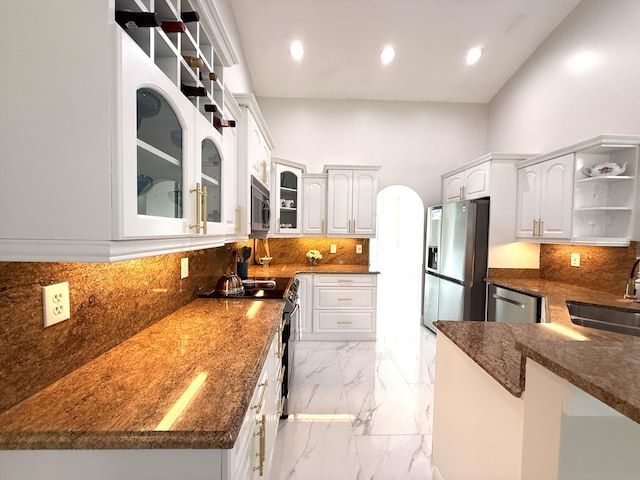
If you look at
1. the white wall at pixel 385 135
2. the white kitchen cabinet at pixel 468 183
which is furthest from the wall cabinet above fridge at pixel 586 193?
the white wall at pixel 385 135

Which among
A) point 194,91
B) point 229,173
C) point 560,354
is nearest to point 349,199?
point 229,173

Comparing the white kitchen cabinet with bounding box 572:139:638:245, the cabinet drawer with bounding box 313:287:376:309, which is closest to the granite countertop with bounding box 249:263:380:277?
the cabinet drawer with bounding box 313:287:376:309

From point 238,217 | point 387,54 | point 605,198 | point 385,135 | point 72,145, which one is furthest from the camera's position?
point 385,135

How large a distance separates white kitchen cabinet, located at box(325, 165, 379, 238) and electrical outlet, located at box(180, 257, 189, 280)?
7.58ft

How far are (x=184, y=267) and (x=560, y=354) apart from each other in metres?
1.80

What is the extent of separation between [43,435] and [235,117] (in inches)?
74.2

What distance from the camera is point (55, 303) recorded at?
3.02 ft

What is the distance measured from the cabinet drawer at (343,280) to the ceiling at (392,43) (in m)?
2.48

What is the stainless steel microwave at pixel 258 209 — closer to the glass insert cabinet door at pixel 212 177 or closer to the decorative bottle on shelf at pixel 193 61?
the glass insert cabinet door at pixel 212 177

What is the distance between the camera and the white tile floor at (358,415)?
1836 mm

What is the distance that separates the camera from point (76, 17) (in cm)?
71

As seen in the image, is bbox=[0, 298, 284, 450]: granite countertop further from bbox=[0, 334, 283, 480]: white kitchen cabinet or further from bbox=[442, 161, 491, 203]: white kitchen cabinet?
bbox=[442, 161, 491, 203]: white kitchen cabinet

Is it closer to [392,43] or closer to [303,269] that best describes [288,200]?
[303,269]

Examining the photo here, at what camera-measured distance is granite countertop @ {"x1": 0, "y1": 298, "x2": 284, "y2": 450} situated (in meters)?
0.72
